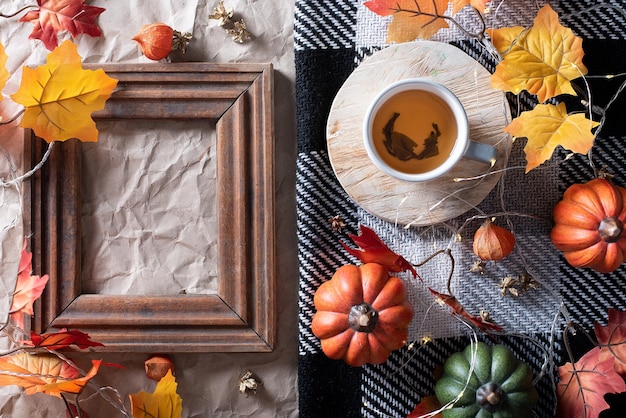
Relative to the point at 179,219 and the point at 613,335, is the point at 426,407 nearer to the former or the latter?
the point at 613,335

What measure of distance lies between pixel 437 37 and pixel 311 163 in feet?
0.85

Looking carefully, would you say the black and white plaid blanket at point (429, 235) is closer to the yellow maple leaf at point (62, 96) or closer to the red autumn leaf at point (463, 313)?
the red autumn leaf at point (463, 313)

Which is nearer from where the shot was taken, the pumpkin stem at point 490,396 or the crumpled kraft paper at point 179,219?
the pumpkin stem at point 490,396

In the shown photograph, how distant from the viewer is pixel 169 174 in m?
0.94

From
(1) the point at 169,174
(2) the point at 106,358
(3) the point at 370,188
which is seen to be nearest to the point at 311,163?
(3) the point at 370,188

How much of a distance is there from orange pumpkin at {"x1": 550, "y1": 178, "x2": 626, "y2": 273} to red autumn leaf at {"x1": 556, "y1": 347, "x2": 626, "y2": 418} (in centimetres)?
13

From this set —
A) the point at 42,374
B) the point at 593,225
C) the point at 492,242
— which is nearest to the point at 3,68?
the point at 42,374

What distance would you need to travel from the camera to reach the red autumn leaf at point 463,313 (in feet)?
2.91

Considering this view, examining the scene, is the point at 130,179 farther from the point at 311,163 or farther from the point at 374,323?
the point at 374,323

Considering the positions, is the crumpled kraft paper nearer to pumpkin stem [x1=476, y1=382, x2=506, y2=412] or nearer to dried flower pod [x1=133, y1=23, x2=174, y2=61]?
dried flower pod [x1=133, y1=23, x2=174, y2=61]

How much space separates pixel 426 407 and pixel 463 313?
0.14 metres

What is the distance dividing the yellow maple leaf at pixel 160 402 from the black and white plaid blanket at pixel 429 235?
7.2 inches

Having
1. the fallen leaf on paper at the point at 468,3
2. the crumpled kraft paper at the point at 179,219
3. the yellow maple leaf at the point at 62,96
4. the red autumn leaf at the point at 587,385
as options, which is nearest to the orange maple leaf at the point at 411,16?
the fallen leaf on paper at the point at 468,3

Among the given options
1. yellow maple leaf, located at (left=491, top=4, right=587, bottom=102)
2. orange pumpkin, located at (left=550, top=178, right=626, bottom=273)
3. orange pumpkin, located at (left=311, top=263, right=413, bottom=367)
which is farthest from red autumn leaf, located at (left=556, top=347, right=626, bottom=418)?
yellow maple leaf, located at (left=491, top=4, right=587, bottom=102)
